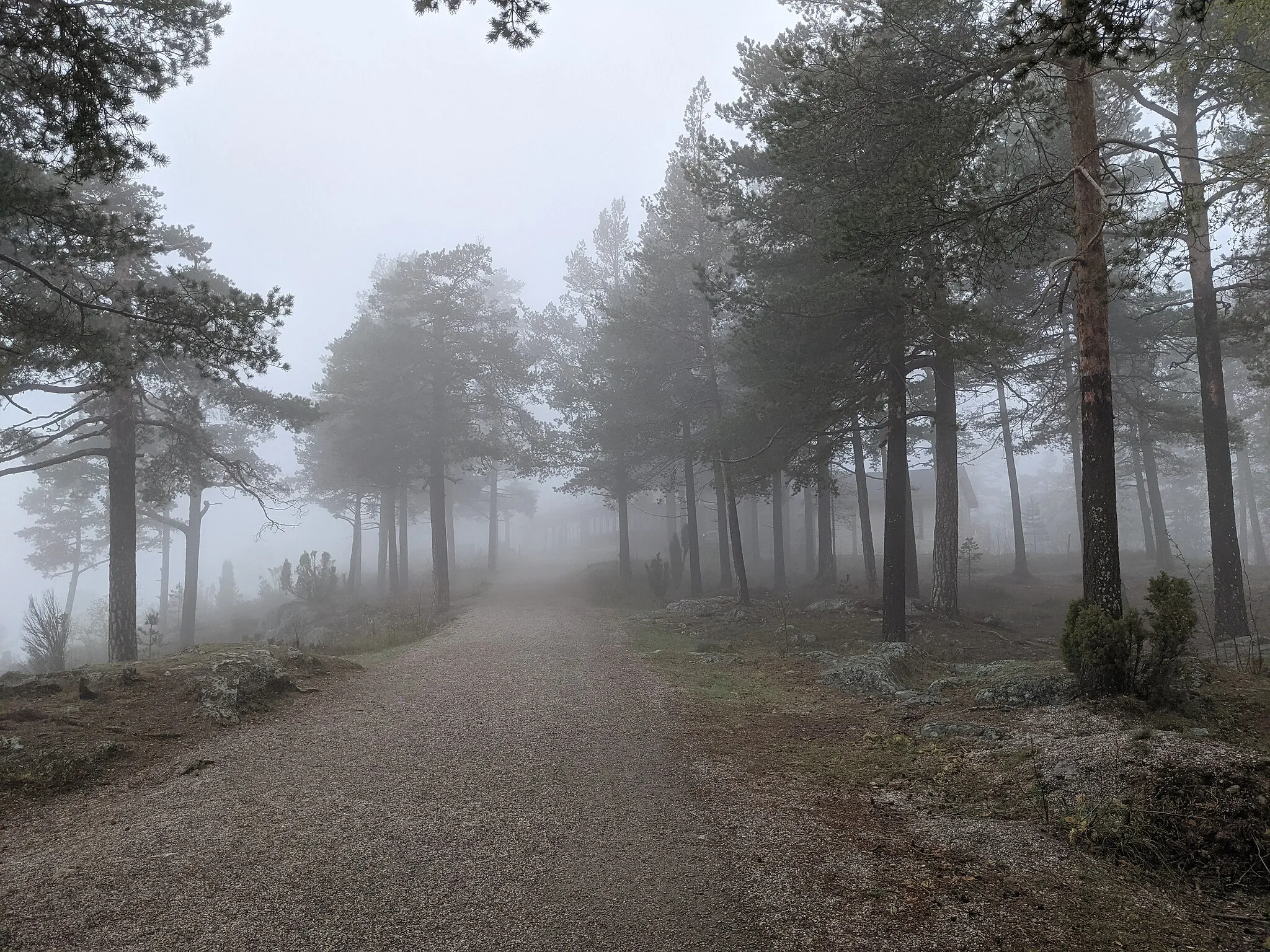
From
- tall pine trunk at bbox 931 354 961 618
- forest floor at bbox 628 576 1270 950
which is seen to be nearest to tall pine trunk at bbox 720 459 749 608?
tall pine trunk at bbox 931 354 961 618

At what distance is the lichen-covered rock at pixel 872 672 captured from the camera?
26.5 ft

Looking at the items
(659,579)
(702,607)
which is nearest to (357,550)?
(659,579)

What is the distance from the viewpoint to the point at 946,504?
49.2 feet

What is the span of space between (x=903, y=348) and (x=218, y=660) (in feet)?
38.9

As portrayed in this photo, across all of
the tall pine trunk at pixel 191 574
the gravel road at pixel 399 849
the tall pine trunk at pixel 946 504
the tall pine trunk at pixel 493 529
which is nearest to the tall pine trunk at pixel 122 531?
the tall pine trunk at pixel 191 574

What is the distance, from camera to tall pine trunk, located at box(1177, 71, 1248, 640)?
37.8ft

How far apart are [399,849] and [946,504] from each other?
14.2m

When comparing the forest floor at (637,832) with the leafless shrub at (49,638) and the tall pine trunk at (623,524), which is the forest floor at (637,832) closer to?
the leafless shrub at (49,638)

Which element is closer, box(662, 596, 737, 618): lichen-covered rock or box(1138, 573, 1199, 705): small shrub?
box(1138, 573, 1199, 705): small shrub

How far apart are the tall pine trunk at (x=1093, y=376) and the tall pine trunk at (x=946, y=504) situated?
21.4 ft

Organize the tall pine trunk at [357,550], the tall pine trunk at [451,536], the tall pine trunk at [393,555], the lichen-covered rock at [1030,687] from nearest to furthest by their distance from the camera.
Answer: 1. the lichen-covered rock at [1030,687]
2. the tall pine trunk at [393,555]
3. the tall pine trunk at [357,550]
4. the tall pine trunk at [451,536]

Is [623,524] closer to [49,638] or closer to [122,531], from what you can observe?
[122,531]

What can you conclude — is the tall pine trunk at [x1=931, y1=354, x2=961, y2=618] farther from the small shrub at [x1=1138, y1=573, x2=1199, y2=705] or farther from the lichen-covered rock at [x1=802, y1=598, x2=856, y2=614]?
the small shrub at [x1=1138, y1=573, x2=1199, y2=705]

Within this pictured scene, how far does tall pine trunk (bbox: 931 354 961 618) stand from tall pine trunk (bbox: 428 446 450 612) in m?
Answer: 14.9
